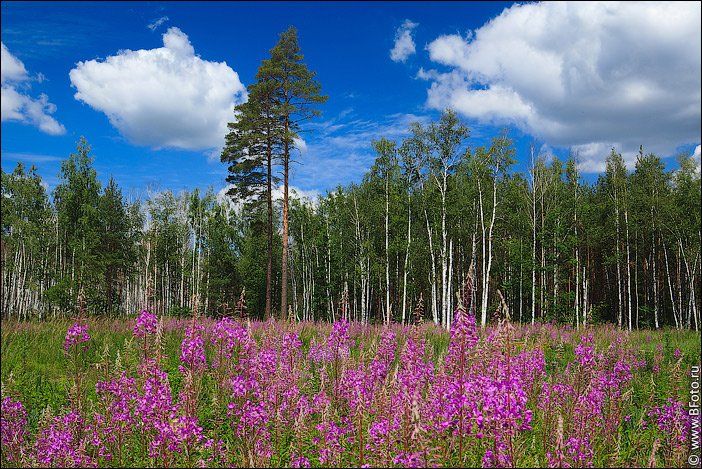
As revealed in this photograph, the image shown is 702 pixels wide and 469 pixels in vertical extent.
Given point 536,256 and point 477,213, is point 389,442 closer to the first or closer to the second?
point 477,213

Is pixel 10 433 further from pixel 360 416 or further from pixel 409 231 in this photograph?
pixel 409 231

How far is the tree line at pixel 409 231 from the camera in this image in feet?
81.7

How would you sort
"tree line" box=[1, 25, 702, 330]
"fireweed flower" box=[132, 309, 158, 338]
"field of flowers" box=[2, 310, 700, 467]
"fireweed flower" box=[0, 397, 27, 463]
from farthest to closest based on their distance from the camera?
"tree line" box=[1, 25, 702, 330], "fireweed flower" box=[132, 309, 158, 338], "fireweed flower" box=[0, 397, 27, 463], "field of flowers" box=[2, 310, 700, 467]

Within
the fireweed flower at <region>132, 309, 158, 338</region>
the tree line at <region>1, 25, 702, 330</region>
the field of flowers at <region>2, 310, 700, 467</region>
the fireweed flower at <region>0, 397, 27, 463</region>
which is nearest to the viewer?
the field of flowers at <region>2, 310, 700, 467</region>

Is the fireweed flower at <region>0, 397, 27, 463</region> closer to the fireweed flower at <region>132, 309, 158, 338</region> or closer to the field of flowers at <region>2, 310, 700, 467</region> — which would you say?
the field of flowers at <region>2, 310, 700, 467</region>

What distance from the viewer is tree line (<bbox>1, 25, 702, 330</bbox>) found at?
24906 mm

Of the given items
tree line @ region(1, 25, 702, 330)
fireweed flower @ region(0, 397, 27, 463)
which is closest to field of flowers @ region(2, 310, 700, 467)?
fireweed flower @ region(0, 397, 27, 463)

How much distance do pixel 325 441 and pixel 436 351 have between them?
25.9ft

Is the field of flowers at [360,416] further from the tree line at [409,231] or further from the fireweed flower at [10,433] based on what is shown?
the tree line at [409,231]

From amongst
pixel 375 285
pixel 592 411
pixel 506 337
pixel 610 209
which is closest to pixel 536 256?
pixel 610 209

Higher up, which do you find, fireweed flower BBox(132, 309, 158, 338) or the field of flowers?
fireweed flower BBox(132, 309, 158, 338)

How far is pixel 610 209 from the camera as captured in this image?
32344 millimetres

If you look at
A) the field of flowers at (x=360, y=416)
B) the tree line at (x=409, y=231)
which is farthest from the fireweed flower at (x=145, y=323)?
the tree line at (x=409, y=231)

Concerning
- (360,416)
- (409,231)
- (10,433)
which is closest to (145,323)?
(10,433)
